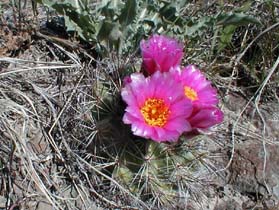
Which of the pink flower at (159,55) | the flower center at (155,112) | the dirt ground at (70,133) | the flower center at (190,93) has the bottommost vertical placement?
the dirt ground at (70,133)

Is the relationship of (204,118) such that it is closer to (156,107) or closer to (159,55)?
(156,107)

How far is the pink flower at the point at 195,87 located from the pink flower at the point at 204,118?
0.06 metres

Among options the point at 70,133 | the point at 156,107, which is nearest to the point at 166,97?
the point at 156,107

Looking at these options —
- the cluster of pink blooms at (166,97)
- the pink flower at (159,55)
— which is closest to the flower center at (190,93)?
the cluster of pink blooms at (166,97)

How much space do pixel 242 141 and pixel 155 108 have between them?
0.61 m

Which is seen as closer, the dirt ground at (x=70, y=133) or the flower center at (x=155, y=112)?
the flower center at (x=155, y=112)

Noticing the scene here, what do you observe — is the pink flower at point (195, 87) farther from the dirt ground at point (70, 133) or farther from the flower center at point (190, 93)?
the dirt ground at point (70, 133)

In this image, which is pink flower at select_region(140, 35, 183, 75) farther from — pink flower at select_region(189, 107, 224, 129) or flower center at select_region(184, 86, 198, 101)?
pink flower at select_region(189, 107, 224, 129)

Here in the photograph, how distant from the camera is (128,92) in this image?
220 cm

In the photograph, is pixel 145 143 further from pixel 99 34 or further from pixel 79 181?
pixel 99 34

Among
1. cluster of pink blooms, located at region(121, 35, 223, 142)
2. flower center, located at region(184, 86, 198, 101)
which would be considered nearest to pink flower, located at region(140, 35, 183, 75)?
cluster of pink blooms, located at region(121, 35, 223, 142)

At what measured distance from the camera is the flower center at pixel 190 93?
2.29 meters

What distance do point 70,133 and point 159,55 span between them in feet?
1.49

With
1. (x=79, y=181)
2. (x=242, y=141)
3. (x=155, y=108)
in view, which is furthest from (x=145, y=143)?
(x=242, y=141)
